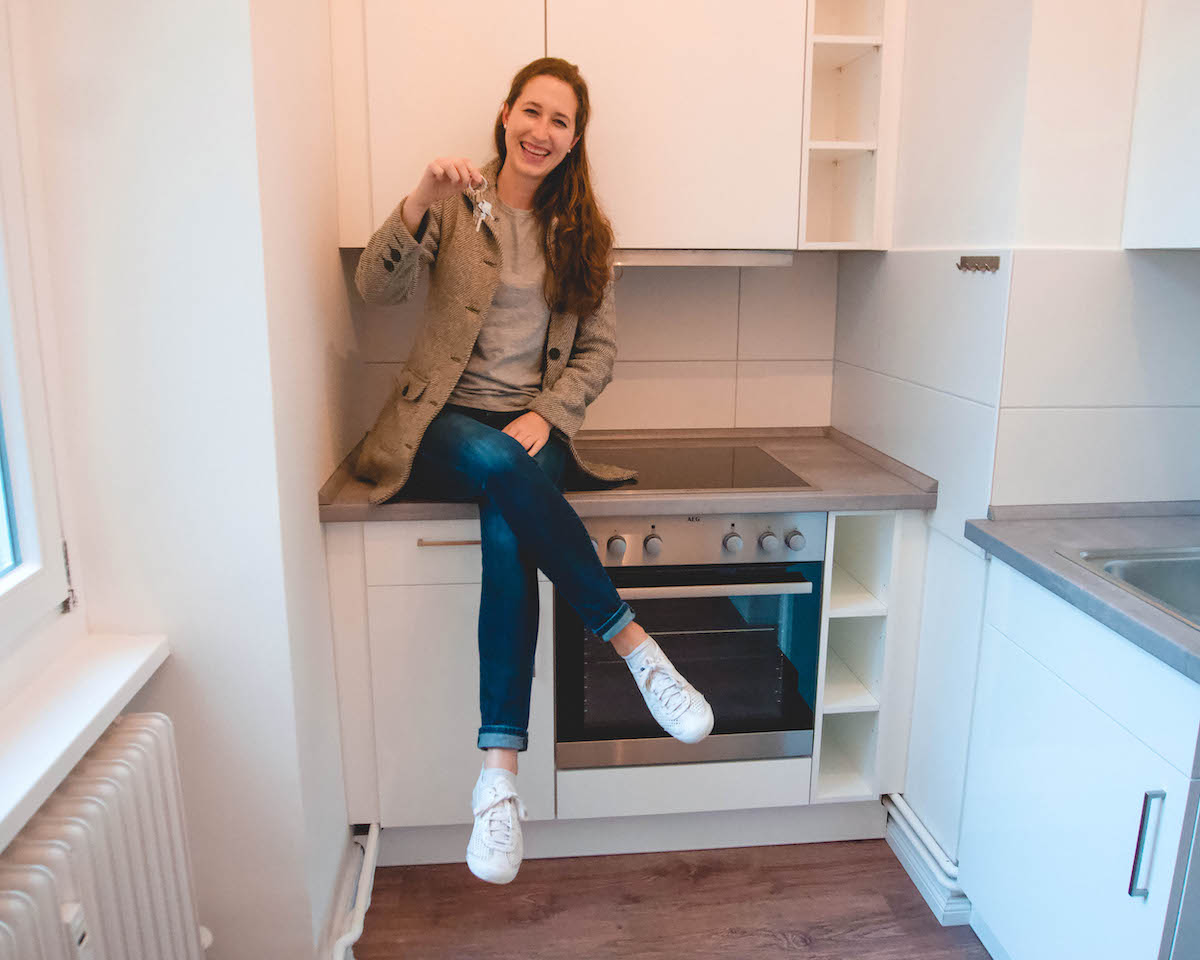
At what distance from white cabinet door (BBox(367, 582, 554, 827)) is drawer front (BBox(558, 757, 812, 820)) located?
0.22ft

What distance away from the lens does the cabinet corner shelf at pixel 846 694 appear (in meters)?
1.93

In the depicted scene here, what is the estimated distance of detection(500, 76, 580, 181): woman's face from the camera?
1.68m

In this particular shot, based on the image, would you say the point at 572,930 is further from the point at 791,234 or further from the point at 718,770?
the point at 791,234

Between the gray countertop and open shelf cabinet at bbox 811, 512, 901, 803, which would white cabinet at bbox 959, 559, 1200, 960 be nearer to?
the gray countertop

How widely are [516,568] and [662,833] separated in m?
0.79

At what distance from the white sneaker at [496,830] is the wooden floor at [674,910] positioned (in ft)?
1.26

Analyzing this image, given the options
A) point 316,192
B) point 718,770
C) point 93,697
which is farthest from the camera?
point 718,770

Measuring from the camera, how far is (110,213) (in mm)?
1257

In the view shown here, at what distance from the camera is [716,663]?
6.21 feet

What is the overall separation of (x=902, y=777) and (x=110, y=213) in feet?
6.00

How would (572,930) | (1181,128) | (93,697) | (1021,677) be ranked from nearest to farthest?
(93,697)
(1181,128)
(1021,677)
(572,930)

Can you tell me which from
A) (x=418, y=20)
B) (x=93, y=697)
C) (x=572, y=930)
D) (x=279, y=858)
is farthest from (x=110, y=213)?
(x=572, y=930)

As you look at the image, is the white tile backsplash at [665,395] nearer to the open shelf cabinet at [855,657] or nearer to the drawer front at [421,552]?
the open shelf cabinet at [855,657]

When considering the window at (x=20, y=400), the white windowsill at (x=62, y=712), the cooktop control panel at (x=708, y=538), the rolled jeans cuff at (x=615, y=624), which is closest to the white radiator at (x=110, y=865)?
the white windowsill at (x=62, y=712)
